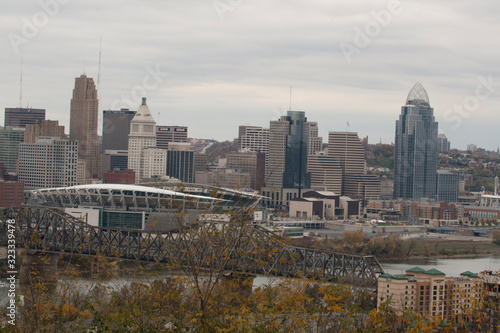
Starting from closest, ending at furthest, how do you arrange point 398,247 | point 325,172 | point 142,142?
1. point 398,247
2. point 325,172
3. point 142,142

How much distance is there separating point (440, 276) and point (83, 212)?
98.6 feet

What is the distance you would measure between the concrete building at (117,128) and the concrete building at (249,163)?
1807 cm

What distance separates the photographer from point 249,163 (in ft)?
333

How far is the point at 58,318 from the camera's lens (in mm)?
14008

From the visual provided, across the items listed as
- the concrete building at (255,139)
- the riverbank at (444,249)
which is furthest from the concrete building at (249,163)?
the riverbank at (444,249)

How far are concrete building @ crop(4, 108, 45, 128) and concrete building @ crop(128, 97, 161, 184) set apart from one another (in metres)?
13.2

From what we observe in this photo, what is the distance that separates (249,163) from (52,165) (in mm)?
26992

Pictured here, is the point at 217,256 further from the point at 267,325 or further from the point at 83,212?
the point at 83,212

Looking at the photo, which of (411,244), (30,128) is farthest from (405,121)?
(411,244)

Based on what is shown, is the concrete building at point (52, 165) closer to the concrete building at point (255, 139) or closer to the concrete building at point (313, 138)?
the concrete building at point (313, 138)

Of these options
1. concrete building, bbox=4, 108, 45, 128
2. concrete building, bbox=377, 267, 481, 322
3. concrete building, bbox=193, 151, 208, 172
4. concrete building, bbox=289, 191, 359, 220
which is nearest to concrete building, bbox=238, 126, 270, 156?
concrete building, bbox=193, 151, 208, 172

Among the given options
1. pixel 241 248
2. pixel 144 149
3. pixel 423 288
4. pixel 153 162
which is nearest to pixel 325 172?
pixel 153 162

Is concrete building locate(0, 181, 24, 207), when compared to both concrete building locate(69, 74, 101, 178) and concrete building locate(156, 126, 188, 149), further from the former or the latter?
concrete building locate(156, 126, 188, 149)

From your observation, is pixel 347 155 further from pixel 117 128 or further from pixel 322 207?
pixel 117 128
